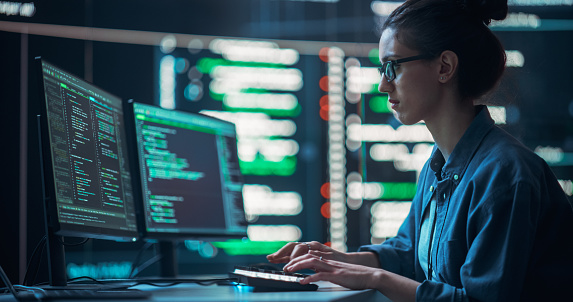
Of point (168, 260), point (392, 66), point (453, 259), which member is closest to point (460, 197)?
Answer: point (453, 259)

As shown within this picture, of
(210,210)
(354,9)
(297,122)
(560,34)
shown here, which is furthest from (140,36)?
(560,34)

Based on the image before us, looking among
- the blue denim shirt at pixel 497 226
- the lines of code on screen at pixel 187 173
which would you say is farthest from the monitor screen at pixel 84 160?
the blue denim shirt at pixel 497 226

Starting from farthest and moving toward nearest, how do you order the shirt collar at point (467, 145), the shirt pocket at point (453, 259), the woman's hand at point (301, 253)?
the woman's hand at point (301, 253) < the shirt collar at point (467, 145) < the shirt pocket at point (453, 259)

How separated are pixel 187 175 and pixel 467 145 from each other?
82cm

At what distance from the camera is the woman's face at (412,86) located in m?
1.49

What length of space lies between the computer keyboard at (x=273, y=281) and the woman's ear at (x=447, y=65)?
1.94 ft

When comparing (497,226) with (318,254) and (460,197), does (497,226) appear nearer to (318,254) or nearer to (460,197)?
(460,197)

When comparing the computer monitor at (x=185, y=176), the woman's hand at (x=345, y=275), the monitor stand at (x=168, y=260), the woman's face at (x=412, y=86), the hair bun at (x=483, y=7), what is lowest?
the monitor stand at (x=168, y=260)

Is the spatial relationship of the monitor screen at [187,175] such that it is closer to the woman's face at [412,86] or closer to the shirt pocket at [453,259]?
the woman's face at [412,86]

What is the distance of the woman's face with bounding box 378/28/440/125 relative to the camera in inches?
58.6

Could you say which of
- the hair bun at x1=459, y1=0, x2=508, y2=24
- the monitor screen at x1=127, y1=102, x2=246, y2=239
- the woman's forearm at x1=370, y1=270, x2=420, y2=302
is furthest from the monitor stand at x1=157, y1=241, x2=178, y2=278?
the hair bun at x1=459, y1=0, x2=508, y2=24

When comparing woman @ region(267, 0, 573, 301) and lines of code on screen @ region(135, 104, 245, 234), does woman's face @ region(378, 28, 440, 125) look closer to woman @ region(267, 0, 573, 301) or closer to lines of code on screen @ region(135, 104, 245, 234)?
woman @ region(267, 0, 573, 301)

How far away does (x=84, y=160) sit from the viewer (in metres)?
1.36

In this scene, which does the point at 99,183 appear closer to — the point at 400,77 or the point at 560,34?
the point at 400,77
